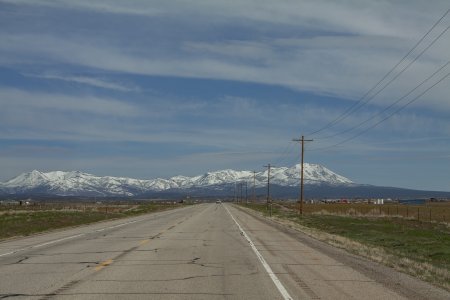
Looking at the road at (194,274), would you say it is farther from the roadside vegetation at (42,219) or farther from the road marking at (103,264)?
the roadside vegetation at (42,219)

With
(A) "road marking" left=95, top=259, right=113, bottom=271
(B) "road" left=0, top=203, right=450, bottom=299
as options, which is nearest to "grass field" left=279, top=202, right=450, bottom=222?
(B) "road" left=0, top=203, right=450, bottom=299

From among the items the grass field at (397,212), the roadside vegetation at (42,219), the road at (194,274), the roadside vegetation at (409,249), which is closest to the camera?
the road at (194,274)

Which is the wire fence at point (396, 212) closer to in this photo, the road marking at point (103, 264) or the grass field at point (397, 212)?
the grass field at point (397, 212)

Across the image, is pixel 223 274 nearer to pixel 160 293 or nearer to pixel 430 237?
pixel 160 293

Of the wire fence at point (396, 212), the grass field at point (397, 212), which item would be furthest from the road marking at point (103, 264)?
the grass field at point (397, 212)

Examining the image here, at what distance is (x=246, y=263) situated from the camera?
17203mm

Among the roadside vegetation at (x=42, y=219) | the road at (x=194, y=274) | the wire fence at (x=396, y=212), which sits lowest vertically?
the road at (x=194, y=274)

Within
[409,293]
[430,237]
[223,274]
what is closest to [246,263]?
[223,274]

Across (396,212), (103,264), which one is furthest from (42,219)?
(396,212)

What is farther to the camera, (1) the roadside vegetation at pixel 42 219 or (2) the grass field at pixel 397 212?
(2) the grass field at pixel 397 212

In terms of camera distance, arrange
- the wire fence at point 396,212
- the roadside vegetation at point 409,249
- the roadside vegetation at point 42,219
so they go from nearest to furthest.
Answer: the roadside vegetation at point 409,249 → the roadside vegetation at point 42,219 → the wire fence at point 396,212

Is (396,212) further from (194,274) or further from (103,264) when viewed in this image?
(194,274)

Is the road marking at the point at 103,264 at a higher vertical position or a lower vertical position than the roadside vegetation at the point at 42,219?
lower

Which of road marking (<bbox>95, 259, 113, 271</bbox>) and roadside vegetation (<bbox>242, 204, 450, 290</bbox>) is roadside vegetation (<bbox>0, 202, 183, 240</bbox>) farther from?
roadside vegetation (<bbox>242, 204, 450, 290</bbox>)
